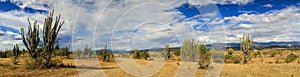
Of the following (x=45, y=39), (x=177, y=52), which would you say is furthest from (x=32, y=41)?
(x=177, y=52)

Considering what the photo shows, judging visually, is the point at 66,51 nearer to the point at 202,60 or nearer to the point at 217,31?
the point at 202,60

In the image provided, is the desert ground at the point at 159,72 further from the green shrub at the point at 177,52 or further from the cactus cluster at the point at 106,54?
the green shrub at the point at 177,52

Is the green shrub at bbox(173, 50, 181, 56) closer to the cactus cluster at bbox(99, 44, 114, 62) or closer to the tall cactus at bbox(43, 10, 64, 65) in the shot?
the cactus cluster at bbox(99, 44, 114, 62)

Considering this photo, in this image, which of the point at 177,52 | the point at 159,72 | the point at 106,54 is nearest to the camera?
the point at 159,72

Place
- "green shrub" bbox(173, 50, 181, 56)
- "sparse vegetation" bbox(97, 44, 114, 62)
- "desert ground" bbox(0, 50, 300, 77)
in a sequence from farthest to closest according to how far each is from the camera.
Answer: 1. "green shrub" bbox(173, 50, 181, 56)
2. "sparse vegetation" bbox(97, 44, 114, 62)
3. "desert ground" bbox(0, 50, 300, 77)

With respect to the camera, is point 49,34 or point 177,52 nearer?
point 49,34

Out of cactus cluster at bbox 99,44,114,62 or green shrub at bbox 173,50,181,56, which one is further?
green shrub at bbox 173,50,181,56

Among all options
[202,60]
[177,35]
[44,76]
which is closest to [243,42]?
[202,60]

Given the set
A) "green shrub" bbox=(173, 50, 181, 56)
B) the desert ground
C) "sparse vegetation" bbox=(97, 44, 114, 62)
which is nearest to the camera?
the desert ground

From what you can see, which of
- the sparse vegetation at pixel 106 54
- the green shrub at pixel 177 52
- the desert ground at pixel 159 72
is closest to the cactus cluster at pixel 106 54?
the sparse vegetation at pixel 106 54

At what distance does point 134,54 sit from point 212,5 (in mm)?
26260

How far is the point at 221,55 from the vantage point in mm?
25719

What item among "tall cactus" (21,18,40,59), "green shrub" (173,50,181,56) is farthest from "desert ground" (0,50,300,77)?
"green shrub" (173,50,181,56)

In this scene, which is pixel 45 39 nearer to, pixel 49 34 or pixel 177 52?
pixel 49 34
